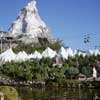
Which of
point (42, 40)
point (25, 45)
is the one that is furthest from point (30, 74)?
point (42, 40)

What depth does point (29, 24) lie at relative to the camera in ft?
523

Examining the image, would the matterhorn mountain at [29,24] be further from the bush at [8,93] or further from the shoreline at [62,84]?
the bush at [8,93]

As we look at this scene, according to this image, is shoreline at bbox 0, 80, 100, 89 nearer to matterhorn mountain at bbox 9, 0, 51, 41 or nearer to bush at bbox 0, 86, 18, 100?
bush at bbox 0, 86, 18, 100

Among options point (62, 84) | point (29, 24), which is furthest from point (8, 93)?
point (29, 24)

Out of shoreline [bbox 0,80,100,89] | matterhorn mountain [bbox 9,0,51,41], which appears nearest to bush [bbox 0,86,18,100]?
shoreline [bbox 0,80,100,89]

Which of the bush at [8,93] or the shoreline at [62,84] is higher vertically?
the shoreline at [62,84]

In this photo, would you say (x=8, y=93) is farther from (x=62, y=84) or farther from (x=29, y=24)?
(x=29, y=24)

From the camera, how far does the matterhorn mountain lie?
497 feet

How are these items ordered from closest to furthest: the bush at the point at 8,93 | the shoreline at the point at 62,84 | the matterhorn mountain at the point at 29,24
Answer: the bush at the point at 8,93 → the shoreline at the point at 62,84 → the matterhorn mountain at the point at 29,24

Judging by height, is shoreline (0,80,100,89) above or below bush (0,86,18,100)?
above

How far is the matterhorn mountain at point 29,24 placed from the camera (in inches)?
5969

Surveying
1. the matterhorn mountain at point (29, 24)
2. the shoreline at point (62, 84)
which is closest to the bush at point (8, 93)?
the shoreline at point (62, 84)

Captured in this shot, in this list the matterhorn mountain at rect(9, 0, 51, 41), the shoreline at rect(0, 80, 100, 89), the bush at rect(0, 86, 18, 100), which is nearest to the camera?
the bush at rect(0, 86, 18, 100)

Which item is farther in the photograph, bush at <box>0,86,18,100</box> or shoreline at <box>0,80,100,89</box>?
shoreline at <box>0,80,100,89</box>
